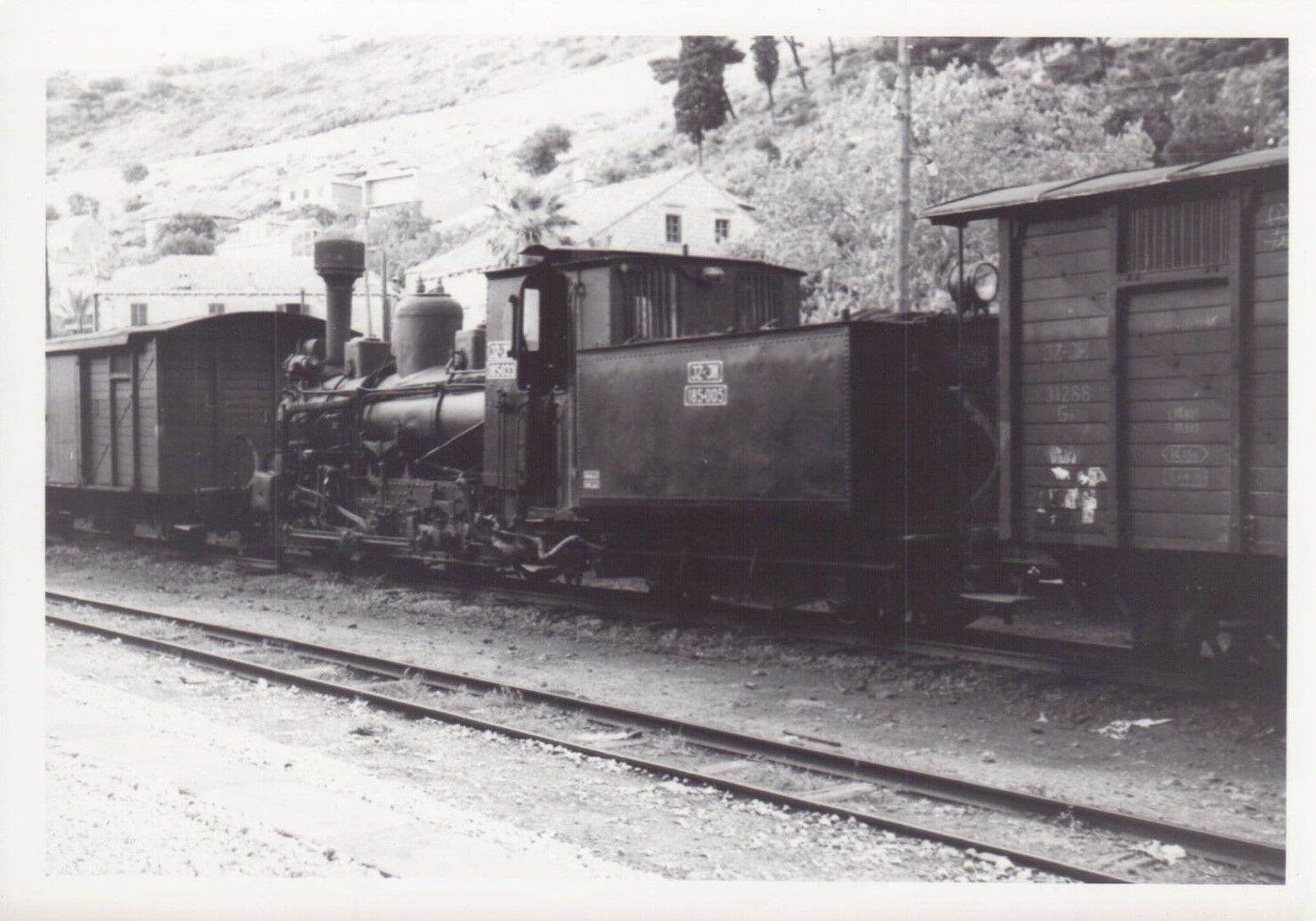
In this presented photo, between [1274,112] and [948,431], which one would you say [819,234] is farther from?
[1274,112]

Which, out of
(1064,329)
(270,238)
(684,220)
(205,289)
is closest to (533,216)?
(270,238)

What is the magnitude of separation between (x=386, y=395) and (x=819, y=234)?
30.5 feet

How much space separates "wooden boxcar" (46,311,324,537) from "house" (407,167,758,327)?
2221 millimetres

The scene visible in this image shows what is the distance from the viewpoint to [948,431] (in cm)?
843

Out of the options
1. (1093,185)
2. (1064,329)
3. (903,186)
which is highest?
(903,186)

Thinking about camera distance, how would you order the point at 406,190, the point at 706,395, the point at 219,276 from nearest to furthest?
the point at 706,395 → the point at 406,190 → the point at 219,276

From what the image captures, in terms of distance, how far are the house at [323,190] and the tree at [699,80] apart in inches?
98.0

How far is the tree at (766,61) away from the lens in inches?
288

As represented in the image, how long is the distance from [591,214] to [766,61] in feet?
11.4

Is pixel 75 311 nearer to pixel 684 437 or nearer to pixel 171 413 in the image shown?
pixel 171 413

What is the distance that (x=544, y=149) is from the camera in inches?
375

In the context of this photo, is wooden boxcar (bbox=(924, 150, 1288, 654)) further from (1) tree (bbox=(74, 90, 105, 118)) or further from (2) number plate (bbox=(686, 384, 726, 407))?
(1) tree (bbox=(74, 90, 105, 118))

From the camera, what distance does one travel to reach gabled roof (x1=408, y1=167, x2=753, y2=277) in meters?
11.9

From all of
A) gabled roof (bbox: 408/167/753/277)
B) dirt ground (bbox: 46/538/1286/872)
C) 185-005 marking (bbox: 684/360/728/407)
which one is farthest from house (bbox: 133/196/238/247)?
185-005 marking (bbox: 684/360/728/407)
